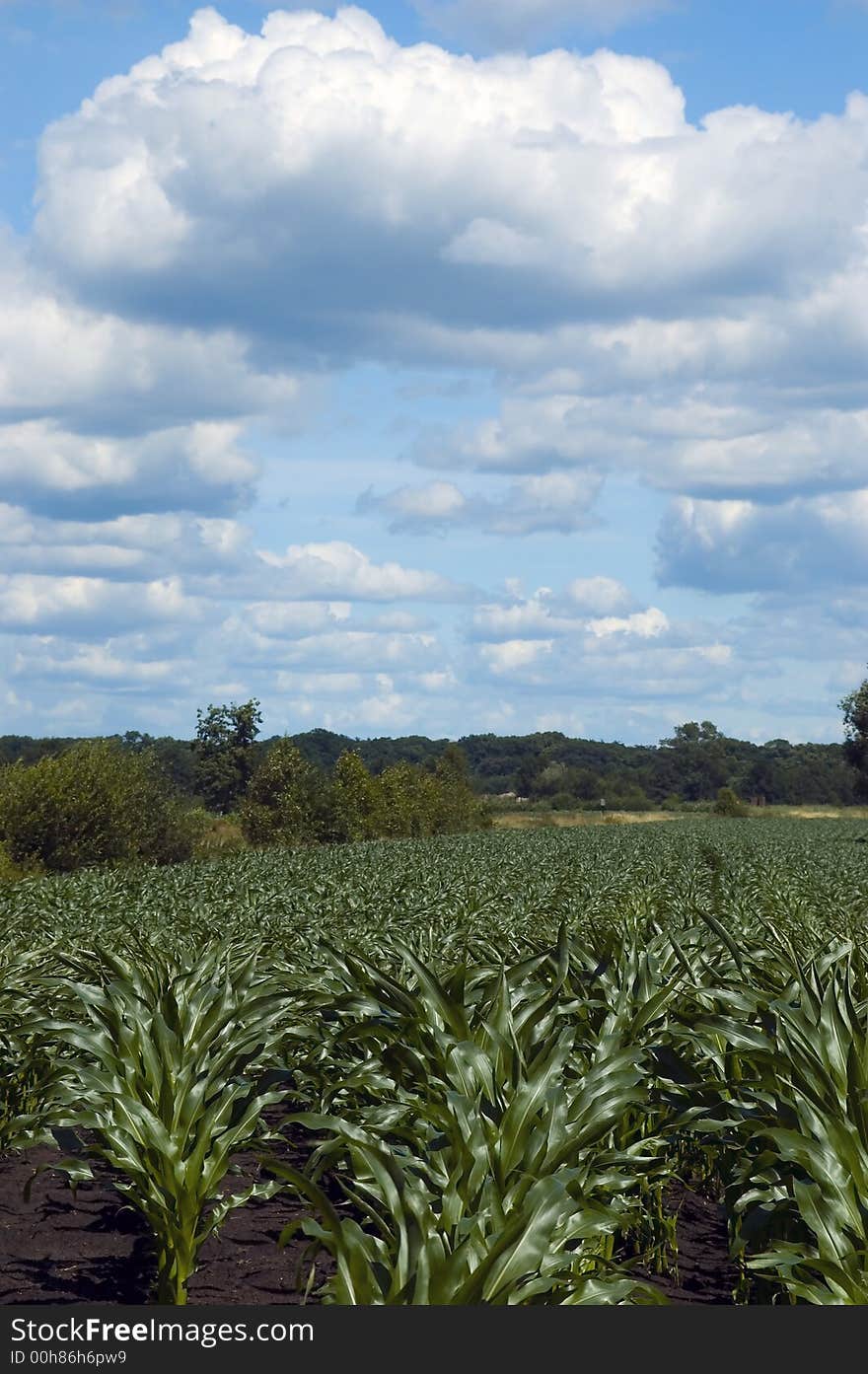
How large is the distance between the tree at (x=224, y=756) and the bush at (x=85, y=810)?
63.9 m

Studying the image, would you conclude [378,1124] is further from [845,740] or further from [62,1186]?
[845,740]

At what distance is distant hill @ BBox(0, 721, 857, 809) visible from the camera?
454 ft

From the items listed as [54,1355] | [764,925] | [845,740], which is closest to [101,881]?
[764,925]

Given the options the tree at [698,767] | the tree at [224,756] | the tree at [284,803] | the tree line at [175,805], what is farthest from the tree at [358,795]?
the tree at [698,767]

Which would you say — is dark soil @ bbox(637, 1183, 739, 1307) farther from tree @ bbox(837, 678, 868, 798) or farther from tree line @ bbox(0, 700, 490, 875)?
tree @ bbox(837, 678, 868, 798)

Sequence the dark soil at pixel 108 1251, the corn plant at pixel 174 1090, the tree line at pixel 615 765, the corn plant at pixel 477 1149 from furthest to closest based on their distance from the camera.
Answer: the tree line at pixel 615 765, the dark soil at pixel 108 1251, the corn plant at pixel 174 1090, the corn plant at pixel 477 1149

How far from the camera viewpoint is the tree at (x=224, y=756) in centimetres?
11050

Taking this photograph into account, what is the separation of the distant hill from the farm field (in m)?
121

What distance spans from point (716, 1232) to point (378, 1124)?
80.9 inches

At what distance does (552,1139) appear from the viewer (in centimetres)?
420

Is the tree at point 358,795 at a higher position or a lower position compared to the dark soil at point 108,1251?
higher

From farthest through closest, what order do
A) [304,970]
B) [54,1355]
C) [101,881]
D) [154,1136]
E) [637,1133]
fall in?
1. [101,881]
2. [304,970]
3. [637,1133]
4. [154,1136]
5. [54,1355]

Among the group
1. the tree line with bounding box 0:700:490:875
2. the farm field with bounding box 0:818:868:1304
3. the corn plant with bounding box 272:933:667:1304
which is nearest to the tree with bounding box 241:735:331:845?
the tree line with bounding box 0:700:490:875

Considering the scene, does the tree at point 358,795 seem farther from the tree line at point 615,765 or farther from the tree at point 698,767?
the tree at point 698,767
